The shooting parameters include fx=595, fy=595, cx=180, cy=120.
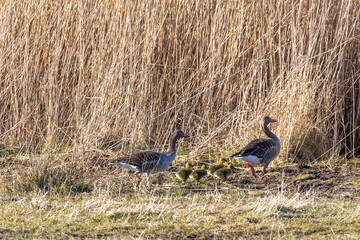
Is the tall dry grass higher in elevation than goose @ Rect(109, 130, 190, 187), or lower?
higher

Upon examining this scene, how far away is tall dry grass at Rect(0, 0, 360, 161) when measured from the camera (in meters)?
7.96

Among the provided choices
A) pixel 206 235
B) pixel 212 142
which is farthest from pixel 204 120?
pixel 206 235

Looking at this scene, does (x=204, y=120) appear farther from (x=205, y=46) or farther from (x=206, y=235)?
(x=206, y=235)

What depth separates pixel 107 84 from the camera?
8.04 metres

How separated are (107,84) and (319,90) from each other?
290 cm

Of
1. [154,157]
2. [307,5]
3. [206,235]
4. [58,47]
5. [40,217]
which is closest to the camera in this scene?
[206,235]

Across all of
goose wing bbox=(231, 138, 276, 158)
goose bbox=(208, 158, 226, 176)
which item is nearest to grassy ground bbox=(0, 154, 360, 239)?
goose bbox=(208, 158, 226, 176)

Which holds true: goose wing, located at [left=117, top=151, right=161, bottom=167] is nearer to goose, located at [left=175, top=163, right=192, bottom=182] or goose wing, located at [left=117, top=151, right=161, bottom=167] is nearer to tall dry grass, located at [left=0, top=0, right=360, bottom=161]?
goose, located at [left=175, top=163, right=192, bottom=182]

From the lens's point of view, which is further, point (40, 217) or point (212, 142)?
point (212, 142)

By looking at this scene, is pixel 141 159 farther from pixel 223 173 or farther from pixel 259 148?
pixel 259 148

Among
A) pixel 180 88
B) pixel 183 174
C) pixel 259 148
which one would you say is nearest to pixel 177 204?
pixel 183 174

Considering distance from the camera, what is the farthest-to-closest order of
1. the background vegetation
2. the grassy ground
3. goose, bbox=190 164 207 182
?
the background vegetation
goose, bbox=190 164 207 182
the grassy ground

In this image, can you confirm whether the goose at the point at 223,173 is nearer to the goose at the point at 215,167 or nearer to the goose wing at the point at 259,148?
the goose at the point at 215,167

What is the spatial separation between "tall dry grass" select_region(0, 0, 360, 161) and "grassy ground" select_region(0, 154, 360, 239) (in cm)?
74
